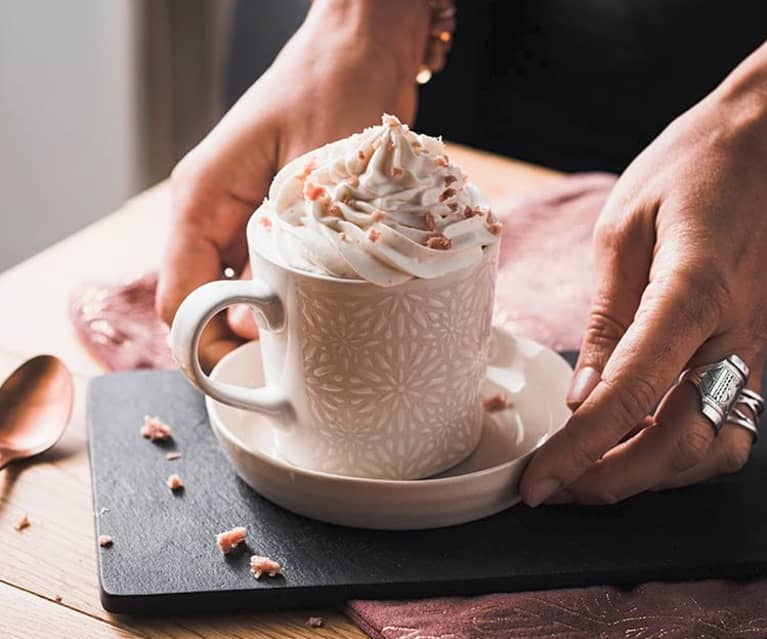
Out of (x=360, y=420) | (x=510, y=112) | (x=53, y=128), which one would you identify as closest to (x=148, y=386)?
(x=360, y=420)

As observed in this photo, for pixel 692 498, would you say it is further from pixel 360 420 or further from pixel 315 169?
pixel 315 169

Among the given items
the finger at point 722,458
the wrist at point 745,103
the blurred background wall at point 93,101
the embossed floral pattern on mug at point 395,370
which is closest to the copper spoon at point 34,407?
the embossed floral pattern on mug at point 395,370

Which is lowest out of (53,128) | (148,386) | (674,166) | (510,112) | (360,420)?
(53,128)

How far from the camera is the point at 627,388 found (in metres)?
0.76

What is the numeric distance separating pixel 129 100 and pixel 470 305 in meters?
1.68

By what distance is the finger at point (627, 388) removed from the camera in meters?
0.75

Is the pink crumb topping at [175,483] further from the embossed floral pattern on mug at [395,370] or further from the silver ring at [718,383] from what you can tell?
the silver ring at [718,383]

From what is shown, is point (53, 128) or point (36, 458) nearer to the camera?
point (36, 458)

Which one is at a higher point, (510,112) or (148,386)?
(148,386)

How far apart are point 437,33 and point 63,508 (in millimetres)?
650

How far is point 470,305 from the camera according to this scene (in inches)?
29.1

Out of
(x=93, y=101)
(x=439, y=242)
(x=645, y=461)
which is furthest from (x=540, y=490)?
(x=93, y=101)

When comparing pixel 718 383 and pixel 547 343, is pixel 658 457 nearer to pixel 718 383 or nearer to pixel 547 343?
pixel 718 383

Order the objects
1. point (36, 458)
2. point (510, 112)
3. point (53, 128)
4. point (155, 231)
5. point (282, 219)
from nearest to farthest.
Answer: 1. point (282, 219)
2. point (36, 458)
3. point (155, 231)
4. point (510, 112)
5. point (53, 128)
